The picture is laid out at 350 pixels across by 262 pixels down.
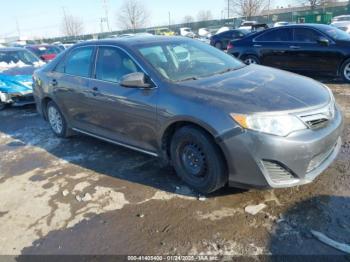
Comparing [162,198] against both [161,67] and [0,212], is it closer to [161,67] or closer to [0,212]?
[161,67]

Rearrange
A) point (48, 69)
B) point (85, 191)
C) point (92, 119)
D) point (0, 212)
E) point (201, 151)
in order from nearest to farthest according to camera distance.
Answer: point (201, 151) < point (0, 212) < point (85, 191) < point (92, 119) < point (48, 69)

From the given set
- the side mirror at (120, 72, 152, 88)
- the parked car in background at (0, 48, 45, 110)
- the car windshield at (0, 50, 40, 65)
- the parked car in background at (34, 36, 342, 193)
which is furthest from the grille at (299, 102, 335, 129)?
the car windshield at (0, 50, 40, 65)

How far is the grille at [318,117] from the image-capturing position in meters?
3.18

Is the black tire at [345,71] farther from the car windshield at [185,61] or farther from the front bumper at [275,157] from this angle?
the front bumper at [275,157]

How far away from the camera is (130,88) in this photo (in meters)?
4.13

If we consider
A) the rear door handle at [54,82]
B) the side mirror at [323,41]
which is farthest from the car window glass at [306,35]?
the rear door handle at [54,82]

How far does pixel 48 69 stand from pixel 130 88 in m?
2.43

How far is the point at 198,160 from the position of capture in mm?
3635

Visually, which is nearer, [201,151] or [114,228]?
[114,228]

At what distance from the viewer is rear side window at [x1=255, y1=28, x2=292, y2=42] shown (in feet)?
31.1

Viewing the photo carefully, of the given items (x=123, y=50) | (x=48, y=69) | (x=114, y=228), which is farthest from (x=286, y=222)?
(x=48, y=69)

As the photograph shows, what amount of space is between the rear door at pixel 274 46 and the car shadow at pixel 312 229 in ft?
22.1

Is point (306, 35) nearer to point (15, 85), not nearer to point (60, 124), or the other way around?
point (60, 124)

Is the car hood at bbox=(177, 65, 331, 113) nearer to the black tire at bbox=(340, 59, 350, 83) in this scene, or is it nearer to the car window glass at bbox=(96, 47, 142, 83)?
the car window glass at bbox=(96, 47, 142, 83)
